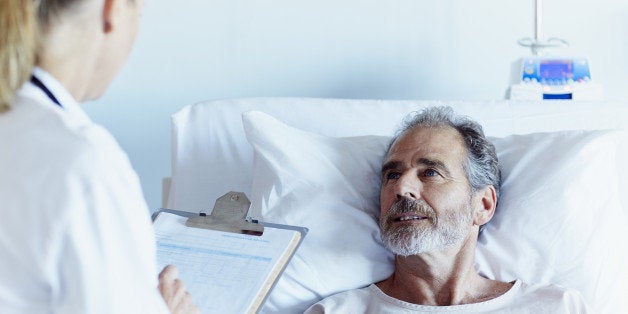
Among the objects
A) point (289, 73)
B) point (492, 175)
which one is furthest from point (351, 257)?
point (289, 73)

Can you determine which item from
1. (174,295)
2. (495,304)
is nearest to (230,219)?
(174,295)

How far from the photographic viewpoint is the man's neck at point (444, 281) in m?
1.95

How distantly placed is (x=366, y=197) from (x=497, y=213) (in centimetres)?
31

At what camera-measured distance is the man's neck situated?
1952mm

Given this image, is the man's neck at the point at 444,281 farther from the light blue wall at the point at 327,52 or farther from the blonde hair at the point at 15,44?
the blonde hair at the point at 15,44

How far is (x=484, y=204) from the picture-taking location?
205 cm

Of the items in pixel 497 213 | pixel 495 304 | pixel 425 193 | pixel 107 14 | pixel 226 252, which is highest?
pixel 107 14

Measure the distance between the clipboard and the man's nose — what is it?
43cm

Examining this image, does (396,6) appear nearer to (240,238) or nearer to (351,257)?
(351,257)

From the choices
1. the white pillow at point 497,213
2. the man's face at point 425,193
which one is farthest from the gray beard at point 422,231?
the white pillow at point 497,213

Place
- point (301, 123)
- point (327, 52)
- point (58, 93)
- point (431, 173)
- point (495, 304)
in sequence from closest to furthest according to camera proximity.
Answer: point (58, 93) → point (495, 304) → point (431, 173) → point (301, 123) → point (327, 52)

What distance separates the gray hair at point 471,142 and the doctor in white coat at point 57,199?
1.21 metres

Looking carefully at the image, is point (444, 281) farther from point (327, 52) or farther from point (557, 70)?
point (327, 52)

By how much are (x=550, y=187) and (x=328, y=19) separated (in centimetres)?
98
